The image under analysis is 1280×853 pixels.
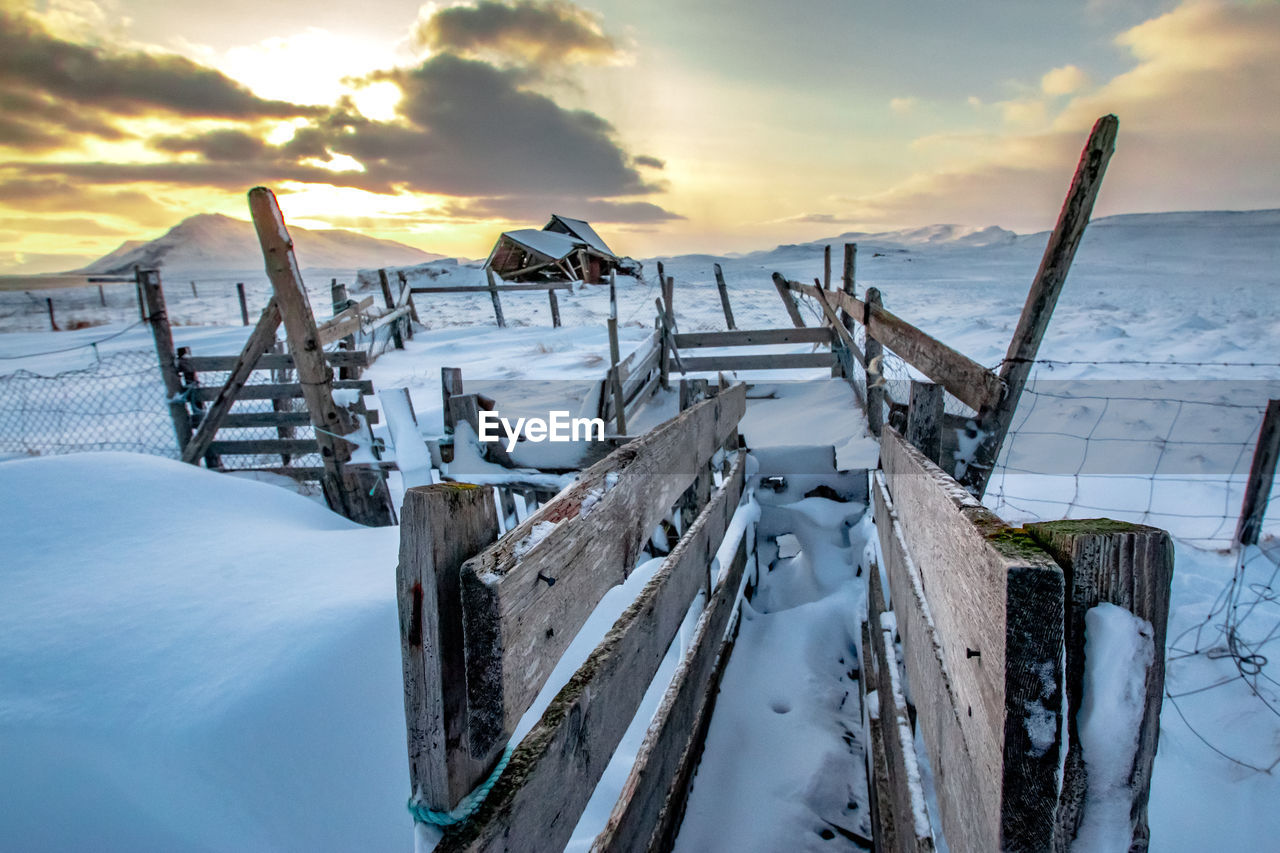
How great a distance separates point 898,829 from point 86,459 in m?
4.54

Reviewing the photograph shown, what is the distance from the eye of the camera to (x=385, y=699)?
235 centimetres

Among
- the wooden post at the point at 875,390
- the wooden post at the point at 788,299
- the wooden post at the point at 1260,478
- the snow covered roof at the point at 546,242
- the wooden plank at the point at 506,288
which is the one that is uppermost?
the snow covered roof at the point at 546,242

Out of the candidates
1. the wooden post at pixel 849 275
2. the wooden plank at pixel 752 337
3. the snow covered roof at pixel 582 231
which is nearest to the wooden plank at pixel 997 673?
the wooden plank at pixel 752 337

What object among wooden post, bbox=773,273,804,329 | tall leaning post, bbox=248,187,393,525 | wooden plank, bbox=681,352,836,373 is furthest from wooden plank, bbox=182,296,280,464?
wooden post, bbox=773,273,804,329

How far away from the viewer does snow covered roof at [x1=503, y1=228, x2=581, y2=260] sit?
80.5 feet

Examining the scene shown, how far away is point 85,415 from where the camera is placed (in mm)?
9797

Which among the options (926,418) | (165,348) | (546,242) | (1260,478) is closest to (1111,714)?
(926,418)

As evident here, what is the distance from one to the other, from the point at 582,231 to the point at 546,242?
3784mm

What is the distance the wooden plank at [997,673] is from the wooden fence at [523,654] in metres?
0.67

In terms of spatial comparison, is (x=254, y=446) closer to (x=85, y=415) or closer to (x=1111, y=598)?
(x=85, y=415)

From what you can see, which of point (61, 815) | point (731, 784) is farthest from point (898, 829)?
point (61, 815)

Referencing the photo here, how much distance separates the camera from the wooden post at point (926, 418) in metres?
2.84

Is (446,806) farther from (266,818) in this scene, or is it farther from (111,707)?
(111,707)

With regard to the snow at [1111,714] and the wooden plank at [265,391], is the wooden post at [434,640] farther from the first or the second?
the wooden plank at [265,391]
